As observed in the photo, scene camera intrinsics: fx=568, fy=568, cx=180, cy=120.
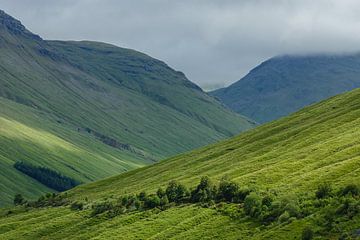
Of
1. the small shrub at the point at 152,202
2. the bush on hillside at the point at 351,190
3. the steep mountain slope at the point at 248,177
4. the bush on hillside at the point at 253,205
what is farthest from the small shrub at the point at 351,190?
the small shrub at the point at 152,202

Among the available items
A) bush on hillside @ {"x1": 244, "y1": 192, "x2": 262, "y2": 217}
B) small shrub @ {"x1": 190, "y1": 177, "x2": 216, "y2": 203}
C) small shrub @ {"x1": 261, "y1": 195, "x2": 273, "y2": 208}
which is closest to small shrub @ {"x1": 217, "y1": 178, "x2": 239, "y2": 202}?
small shrub @ {"x1": 190, "y1": 177, "x2": 216, "y2": 203}

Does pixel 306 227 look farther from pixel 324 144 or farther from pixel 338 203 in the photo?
pixel 324 144

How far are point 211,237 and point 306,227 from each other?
18.5m

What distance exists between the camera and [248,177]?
364 feet

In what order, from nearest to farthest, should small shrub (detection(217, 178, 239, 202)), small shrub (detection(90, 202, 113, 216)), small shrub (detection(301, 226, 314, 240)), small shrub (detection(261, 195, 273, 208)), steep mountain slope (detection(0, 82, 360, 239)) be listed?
small shrub (detection(301, 226, 314, 240))
steep mountain slope (detection(0, 82, 360, 239))
small shrub (detection(261, 195, 273, 208))
small shrub (detection(217, 178, 239, 202))
small shrub (detection(90, 202, 113, 216))

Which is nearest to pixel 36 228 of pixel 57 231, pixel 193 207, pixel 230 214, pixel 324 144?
pixel 57 231

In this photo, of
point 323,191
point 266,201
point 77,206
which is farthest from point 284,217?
point 77,206

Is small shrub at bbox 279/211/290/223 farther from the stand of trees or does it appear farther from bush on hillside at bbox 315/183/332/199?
bush on hillside at bbox 315/183/332/199

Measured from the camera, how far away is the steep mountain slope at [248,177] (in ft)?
287

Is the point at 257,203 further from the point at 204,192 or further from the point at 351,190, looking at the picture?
the point at 204,192

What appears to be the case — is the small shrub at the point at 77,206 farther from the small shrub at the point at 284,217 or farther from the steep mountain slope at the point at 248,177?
the small shrub at the point at 284,217

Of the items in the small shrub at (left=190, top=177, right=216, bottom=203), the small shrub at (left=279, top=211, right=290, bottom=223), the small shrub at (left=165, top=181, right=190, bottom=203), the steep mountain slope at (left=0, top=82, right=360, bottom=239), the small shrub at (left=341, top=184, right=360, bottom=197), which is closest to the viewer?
the small shrub at (left=341, top=184, right=360, bottom=197)

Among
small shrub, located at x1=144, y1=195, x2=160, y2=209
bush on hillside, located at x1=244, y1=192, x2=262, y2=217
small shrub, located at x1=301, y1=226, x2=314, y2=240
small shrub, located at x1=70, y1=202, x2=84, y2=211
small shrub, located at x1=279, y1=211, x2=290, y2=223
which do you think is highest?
small shrub, located at x1=70, y1=202, x2=84, y2=211

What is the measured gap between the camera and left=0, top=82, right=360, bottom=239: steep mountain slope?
287 feet
